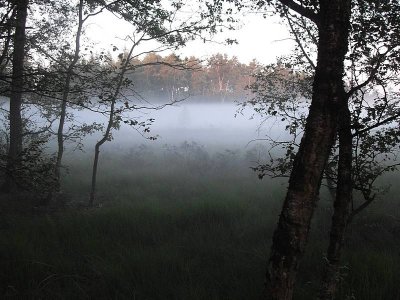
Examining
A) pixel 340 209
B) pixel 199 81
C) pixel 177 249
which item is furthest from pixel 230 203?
pixel 199 81

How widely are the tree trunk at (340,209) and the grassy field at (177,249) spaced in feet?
1.15

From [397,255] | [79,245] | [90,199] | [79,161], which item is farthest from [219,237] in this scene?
[79,161]

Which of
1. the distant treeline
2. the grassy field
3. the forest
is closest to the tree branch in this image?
the forest

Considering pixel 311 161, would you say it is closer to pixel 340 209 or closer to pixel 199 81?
pixel 340 209

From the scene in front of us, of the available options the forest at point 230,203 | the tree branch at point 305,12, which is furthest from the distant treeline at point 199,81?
the tree branch at point 305,12

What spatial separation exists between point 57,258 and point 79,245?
0.84 meters

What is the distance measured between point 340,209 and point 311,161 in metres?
1.39

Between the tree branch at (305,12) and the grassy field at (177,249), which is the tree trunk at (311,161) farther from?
the grassy field at (177,249)

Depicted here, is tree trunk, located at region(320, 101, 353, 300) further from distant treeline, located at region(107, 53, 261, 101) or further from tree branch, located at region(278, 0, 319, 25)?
distant treeline, located at region(107, 53, 261, 101)

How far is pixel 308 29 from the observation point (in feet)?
27.2

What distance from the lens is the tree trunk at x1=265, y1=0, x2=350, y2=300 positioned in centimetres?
312

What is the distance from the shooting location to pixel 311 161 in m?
3.12

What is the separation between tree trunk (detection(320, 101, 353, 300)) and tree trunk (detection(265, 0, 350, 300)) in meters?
0.95

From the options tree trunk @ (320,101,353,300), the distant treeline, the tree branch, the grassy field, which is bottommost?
the grassy field
